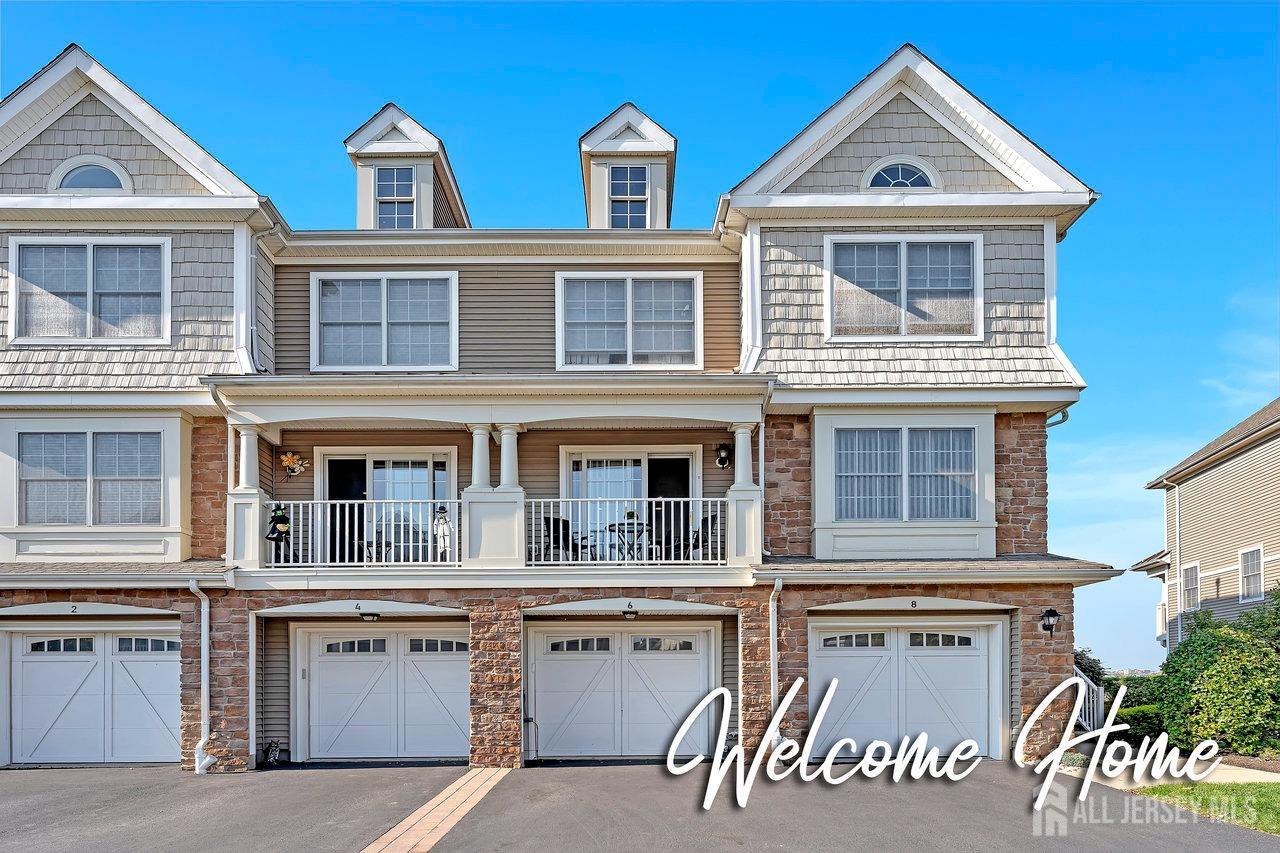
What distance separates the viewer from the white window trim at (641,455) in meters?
17.3

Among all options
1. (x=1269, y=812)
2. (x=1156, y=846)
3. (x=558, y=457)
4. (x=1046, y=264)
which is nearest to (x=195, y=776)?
(x=558, y=457)

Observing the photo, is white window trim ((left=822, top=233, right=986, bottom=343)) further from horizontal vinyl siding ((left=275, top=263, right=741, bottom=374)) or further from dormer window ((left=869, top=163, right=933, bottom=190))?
horizontal vinyl siding ((left=275, top=263, right=741, bottom=374))

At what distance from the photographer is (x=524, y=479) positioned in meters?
17.4

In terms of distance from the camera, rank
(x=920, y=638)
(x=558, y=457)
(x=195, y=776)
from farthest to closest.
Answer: (x=558, y=457) → (x=920, y=638) → (x=195, y=776)

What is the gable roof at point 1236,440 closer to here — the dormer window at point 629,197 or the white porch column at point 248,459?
the dormer window at point 629,197

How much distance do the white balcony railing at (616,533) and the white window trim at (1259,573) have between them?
40.8 ft

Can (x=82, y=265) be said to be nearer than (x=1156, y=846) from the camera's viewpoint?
No

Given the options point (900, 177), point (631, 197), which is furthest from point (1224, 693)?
point (631, 197)

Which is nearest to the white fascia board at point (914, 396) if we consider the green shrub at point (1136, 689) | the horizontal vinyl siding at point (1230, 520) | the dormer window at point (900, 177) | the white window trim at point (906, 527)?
the white window trim at point (906, 527)

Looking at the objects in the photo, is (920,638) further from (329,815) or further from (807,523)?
(329,815)

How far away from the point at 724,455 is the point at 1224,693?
7.64m

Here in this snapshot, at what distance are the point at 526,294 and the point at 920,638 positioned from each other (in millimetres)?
7867

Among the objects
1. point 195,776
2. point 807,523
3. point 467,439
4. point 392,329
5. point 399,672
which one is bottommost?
point 195,776

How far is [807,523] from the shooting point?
642 inches
